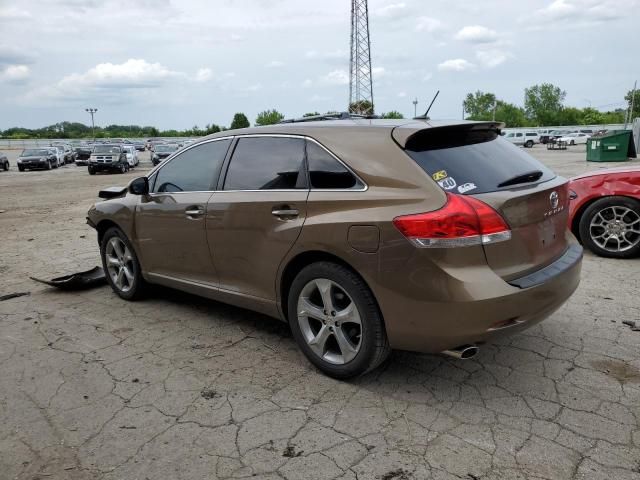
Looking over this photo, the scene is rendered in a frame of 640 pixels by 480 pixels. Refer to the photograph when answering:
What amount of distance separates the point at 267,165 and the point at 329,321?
3.90 feet

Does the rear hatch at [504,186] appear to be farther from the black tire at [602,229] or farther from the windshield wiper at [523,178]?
the black tire at [602,229]

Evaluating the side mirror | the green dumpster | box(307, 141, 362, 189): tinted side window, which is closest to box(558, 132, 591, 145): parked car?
the green dumpster

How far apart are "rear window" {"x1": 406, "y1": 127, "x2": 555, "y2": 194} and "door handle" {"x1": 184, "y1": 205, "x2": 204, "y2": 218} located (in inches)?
68.9

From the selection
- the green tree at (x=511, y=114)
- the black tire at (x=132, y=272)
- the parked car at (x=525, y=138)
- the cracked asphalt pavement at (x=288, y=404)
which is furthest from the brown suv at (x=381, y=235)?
the green tree at (x=511, y=114)

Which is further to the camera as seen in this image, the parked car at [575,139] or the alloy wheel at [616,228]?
the parked car at [575,139]

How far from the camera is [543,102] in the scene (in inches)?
4648

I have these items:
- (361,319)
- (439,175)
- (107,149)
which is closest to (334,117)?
(439,175)

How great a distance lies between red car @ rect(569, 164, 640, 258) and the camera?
5.98m

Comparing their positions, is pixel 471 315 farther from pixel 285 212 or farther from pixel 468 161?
pixel 285 212

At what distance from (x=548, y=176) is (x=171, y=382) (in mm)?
2799

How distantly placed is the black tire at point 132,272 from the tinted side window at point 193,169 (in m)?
0.69

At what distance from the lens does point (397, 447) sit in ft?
8.75

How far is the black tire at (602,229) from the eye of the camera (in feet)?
19.6

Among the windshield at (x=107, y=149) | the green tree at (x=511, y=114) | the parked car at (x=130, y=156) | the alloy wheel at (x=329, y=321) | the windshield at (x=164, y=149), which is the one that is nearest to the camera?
the alloy wheel at (x=329, y=321)
